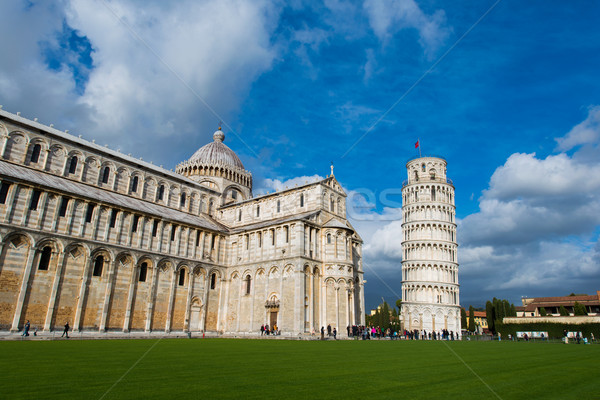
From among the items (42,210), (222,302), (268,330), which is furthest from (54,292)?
(268,330)

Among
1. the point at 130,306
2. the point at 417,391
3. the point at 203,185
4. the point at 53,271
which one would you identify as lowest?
the point at 417,391

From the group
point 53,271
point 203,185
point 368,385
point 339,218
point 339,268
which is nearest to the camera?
point 368,385

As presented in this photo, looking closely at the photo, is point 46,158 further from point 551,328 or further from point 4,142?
point 551,328

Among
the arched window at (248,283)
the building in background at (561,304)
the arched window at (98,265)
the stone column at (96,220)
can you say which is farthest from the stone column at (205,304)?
the building in background at (561,304)

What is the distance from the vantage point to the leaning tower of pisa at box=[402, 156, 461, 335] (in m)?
66.9

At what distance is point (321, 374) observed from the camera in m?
10.4

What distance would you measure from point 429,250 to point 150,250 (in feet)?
165

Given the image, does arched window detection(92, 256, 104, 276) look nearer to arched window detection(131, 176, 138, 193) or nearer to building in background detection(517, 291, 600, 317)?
arched window detection(131, 176, 138, 193)

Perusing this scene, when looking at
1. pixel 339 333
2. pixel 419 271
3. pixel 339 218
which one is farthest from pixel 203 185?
pixel 419 271

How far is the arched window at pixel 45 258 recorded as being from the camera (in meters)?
30.0

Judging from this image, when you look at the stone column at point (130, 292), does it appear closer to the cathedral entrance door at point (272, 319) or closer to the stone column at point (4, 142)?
the cathedral entrance door at point (272, 319)

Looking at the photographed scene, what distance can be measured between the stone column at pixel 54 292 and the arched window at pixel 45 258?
2.39 ft

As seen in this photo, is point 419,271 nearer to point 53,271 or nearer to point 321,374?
point 53,271

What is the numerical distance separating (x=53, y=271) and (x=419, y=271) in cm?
5708
